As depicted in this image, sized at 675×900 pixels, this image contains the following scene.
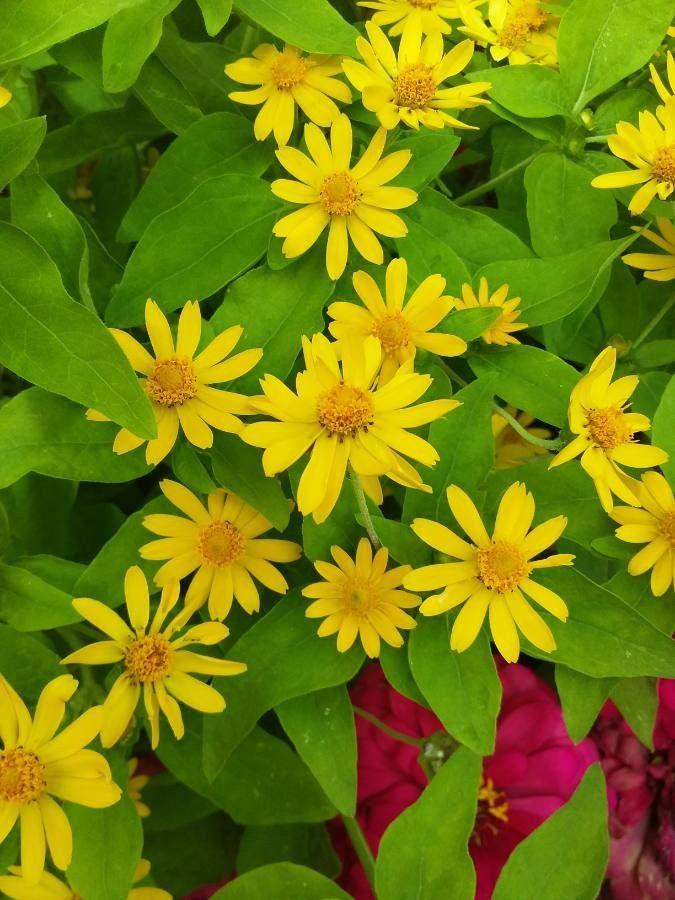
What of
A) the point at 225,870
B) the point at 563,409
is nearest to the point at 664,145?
the point at 563,409

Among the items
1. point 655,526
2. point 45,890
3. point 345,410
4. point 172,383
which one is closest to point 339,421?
point 345,410

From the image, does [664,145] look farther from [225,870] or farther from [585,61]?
[225,870]

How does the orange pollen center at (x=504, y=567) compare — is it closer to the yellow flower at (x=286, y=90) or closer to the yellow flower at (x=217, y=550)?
the yellow flower at (x=217, y=550)

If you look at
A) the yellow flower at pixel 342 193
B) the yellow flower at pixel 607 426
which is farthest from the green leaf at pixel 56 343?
the yellow flower at pixel 607 426

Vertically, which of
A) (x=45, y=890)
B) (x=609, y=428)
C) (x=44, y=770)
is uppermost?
(x=609, y=428)

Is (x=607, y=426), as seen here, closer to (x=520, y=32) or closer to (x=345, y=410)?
(x=345, y=410)
